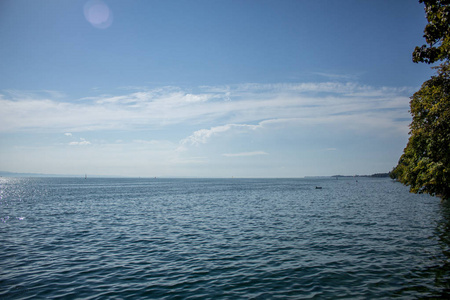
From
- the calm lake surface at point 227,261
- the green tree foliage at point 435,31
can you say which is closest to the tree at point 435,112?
the green tree foliage at point 435,31

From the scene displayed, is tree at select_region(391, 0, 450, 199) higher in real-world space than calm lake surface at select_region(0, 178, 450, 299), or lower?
higher

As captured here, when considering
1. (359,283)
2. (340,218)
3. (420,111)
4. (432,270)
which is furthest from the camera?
(340,218)

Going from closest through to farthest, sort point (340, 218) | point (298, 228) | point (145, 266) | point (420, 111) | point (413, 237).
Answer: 1. point (145, 266)
2. point (413, 237)
3. point (298, 228)
4. point (420, 111)
5. point (340, 218)

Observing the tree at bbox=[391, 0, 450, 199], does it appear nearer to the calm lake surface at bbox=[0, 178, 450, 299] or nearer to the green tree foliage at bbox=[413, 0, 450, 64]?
the green tree foliage at bbox=[413, 0, 450, 64]

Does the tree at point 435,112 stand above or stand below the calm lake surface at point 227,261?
above

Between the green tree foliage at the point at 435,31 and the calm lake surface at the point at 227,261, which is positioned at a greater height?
the green tree foliage at the point at 435,31

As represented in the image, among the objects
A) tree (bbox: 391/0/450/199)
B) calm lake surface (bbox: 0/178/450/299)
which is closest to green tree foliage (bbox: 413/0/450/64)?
tree (bbox: 391/0/450/199)

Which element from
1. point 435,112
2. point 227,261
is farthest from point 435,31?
point 227,261

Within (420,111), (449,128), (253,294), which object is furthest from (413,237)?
(253,294)

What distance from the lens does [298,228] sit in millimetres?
31641

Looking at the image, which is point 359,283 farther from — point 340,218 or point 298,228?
point 340,218

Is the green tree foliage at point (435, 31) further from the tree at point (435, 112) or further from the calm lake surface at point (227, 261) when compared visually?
the calm lake surface at point (227, 261)

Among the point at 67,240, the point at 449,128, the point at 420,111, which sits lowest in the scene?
the point at 67,240

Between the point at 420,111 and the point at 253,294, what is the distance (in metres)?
35.6
